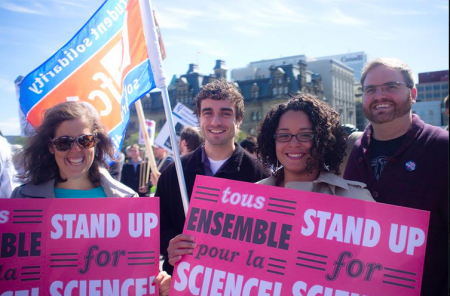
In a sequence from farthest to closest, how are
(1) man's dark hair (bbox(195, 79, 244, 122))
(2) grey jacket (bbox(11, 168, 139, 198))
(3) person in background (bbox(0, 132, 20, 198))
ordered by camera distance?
(3) person in background (bbox(0, 132, 20, 198)) → (1) man's dark hair (bbox(195, 79, 244, 122)) → (2) grey jacket (bbox(11, 168, 139, 198))

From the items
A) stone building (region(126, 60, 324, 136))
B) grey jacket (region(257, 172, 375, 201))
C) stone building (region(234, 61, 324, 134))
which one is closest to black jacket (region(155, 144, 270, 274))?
grey jacket (region(257, 172, 375, 201))

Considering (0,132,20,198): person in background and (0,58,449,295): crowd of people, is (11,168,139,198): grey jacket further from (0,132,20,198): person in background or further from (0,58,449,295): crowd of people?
(0,132,20,198): person in background

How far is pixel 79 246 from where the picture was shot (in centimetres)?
264

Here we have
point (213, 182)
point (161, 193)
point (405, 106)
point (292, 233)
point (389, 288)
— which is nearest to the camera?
point (389, 288)

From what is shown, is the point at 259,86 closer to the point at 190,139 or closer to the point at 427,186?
the point at 190,139

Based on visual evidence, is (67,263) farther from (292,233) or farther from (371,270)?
(371,270)

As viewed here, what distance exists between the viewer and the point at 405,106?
2.93 meters

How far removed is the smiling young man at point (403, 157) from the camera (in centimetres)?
259

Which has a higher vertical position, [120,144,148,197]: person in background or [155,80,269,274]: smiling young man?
[155,80,269,274]: smiling young man

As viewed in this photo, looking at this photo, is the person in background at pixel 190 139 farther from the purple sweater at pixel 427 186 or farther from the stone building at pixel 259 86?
the stone building at pixel 259 86

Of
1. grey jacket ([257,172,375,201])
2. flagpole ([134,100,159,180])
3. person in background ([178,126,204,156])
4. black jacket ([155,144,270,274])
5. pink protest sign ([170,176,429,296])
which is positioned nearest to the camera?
pink protest sign ([170,176,429,296])

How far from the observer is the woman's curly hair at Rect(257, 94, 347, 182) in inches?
103

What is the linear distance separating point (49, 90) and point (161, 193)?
1489mm

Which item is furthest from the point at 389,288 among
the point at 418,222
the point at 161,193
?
the point at 161,193
